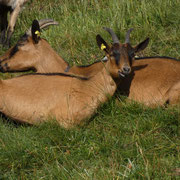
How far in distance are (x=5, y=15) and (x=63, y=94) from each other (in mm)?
5201

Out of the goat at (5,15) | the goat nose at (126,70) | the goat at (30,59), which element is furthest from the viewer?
the goat at (5,15)

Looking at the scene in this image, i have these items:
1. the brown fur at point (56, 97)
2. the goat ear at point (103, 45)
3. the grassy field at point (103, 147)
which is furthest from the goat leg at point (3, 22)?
the grassy field at point (103, 147)

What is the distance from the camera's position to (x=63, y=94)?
208 inches

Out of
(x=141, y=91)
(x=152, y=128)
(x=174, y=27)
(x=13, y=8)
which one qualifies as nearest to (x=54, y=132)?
(x=152, y=128)

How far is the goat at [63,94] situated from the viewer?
516cm

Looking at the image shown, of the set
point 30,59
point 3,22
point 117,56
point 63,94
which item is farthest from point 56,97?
point 3,22

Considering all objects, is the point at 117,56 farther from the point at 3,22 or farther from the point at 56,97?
the point at 3,22

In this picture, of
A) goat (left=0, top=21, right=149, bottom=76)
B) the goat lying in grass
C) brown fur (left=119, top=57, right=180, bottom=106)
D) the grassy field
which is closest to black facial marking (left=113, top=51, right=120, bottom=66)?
the goat lying in grass

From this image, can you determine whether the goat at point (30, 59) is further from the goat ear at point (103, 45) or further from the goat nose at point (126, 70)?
the goat nose at point (126, 70)

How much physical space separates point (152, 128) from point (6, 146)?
169cm

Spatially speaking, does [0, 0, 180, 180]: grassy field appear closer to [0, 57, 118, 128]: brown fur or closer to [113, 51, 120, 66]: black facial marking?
[0, 57, 118, 128]: brown fur

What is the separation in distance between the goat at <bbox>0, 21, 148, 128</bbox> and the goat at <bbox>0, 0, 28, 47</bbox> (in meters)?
4.01

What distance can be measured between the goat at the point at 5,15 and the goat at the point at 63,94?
4.01 meters

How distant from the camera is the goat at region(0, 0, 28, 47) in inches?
364
